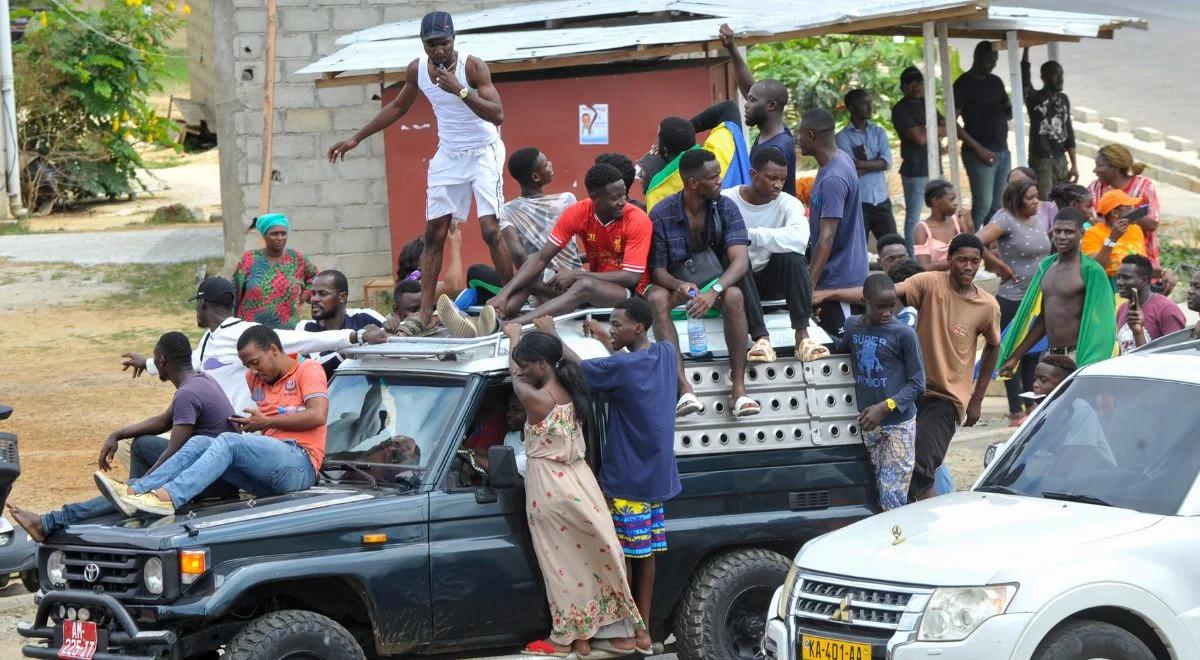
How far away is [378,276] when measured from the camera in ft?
58.4

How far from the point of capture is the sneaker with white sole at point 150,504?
6.27 meters

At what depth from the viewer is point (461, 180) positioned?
8.78m

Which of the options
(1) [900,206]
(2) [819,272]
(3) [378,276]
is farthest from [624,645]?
(1) [900,206]

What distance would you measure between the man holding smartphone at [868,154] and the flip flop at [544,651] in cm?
774

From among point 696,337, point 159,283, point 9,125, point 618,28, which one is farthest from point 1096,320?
point 9,125

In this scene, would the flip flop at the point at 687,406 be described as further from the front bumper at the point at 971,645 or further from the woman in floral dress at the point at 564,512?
the front bumper at the point at 971,645

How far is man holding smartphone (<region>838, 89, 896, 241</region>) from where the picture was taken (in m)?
13.7

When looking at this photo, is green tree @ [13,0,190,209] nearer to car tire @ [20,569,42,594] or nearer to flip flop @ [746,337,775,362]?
car tire @ [20,569,42,594]

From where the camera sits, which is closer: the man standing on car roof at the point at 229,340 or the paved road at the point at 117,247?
the man standing on car roof at the point at 229,340

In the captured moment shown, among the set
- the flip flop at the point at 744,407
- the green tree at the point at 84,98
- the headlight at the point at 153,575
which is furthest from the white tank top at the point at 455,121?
the green tree at the point at 84,98

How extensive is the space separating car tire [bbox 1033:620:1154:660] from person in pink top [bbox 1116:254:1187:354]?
3.80 meters

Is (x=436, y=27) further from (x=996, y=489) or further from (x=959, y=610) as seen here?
(x=959, y=610)

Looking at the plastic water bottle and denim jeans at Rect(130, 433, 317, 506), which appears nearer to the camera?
denim jeans at Rect(130, 433, 317, 506)

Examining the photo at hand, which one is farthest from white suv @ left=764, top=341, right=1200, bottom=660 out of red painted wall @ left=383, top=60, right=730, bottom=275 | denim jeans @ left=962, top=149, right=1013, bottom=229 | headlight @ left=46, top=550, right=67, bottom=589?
red painted wall @ left=383, top=60, right=730, bottom=275
